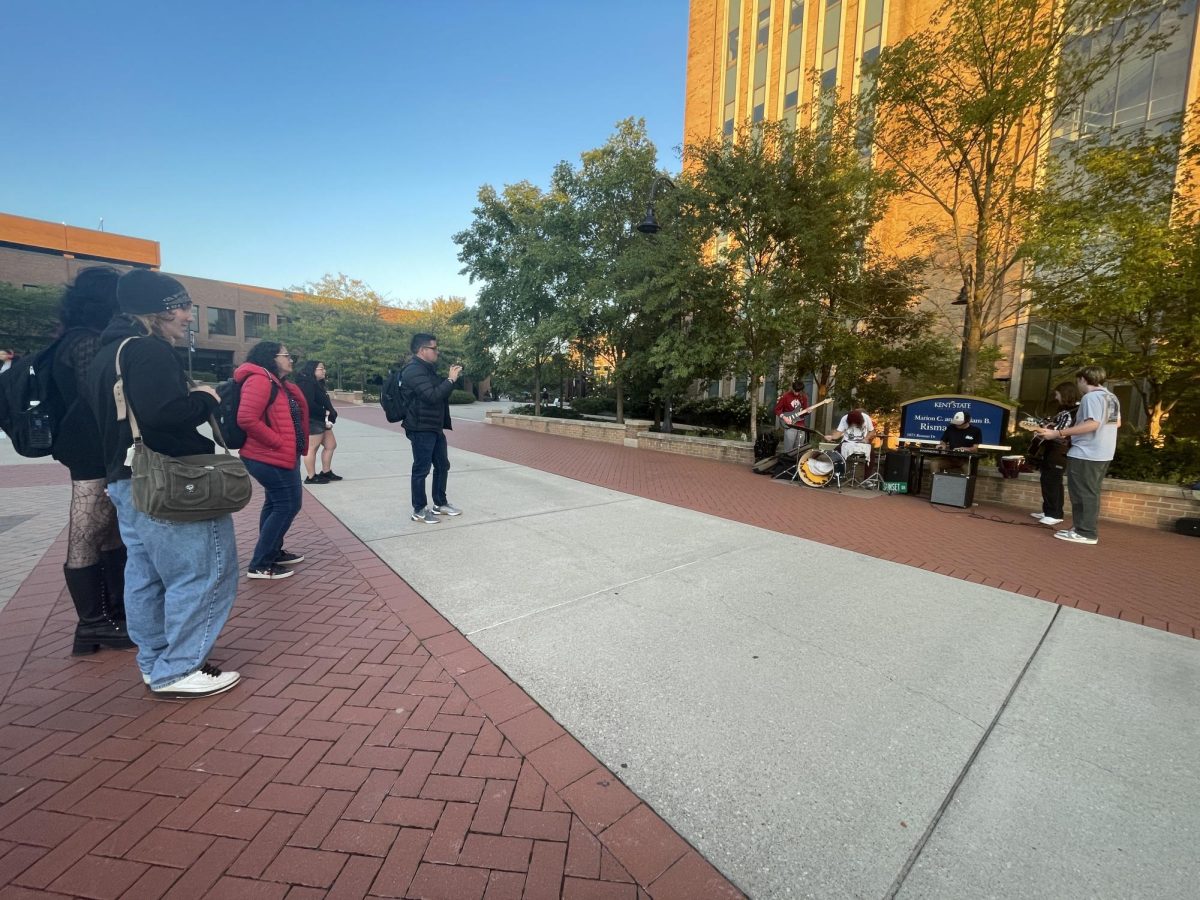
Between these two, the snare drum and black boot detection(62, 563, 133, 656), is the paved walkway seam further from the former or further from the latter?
the snare drum

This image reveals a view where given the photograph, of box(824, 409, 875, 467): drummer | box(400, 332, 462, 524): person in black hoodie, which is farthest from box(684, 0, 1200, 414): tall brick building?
box(400, 332, 462, 524): person in black hoodie

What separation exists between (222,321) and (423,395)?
59.9 metres

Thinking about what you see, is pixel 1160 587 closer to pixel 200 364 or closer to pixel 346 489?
pixel 346 489

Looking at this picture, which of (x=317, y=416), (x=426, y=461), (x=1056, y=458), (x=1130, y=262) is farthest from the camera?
(x=317, y=416)

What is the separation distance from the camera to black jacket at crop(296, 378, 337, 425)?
7.45 metres

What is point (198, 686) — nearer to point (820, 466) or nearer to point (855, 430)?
point (820, 466)

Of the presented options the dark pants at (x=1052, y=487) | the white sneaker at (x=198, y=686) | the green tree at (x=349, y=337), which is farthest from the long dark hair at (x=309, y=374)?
the green tree at (x=349, y=337)

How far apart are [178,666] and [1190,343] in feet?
36.2

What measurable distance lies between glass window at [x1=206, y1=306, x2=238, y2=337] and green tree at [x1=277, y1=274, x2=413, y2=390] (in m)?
14.8

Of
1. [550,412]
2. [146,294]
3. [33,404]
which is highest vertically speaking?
[146,294]

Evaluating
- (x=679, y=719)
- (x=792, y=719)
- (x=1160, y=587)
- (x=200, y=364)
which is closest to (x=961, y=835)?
(x=792, y=719)

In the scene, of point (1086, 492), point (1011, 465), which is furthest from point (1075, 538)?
point (1011, 465)

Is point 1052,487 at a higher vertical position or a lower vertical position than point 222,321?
lower

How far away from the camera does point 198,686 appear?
256 centimetres
